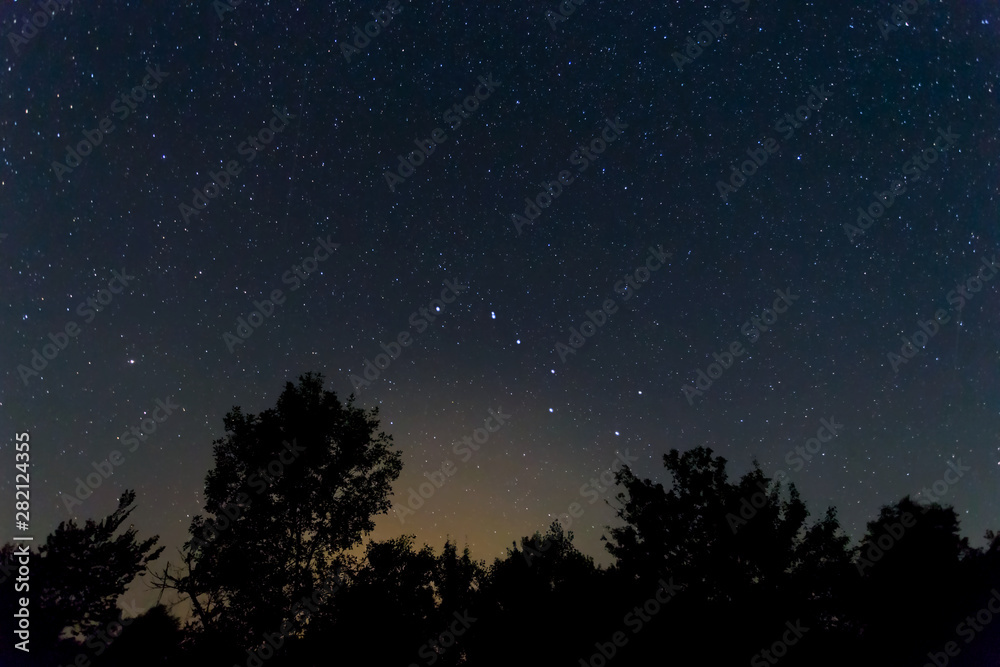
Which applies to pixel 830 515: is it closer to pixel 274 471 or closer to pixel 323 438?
pixel 323 438

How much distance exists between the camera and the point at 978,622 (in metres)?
13.2

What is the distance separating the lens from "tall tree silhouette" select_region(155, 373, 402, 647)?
Answer: 1456 cm

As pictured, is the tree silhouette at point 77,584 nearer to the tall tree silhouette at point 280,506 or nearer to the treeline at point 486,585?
the treeline at point 486,585

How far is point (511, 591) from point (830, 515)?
12.2 meters

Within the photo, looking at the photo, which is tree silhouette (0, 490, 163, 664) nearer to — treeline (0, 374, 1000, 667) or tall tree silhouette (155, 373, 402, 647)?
treeline (0, 374, 1000, 667)

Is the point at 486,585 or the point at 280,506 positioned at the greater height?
the point at 280,506

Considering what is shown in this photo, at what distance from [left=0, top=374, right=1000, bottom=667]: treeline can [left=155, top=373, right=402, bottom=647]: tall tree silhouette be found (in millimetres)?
52

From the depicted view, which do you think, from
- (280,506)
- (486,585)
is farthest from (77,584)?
(486,585)

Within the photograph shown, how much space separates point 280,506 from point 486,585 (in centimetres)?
749

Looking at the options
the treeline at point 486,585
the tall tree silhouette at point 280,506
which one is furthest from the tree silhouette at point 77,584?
the tall tree silhouette at point 280,506

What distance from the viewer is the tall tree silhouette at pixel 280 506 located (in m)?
14.6

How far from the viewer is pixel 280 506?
15.5 m

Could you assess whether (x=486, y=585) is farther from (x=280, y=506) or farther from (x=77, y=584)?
(x=77, y=584)

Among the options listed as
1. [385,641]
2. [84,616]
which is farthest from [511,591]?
[84,616]
